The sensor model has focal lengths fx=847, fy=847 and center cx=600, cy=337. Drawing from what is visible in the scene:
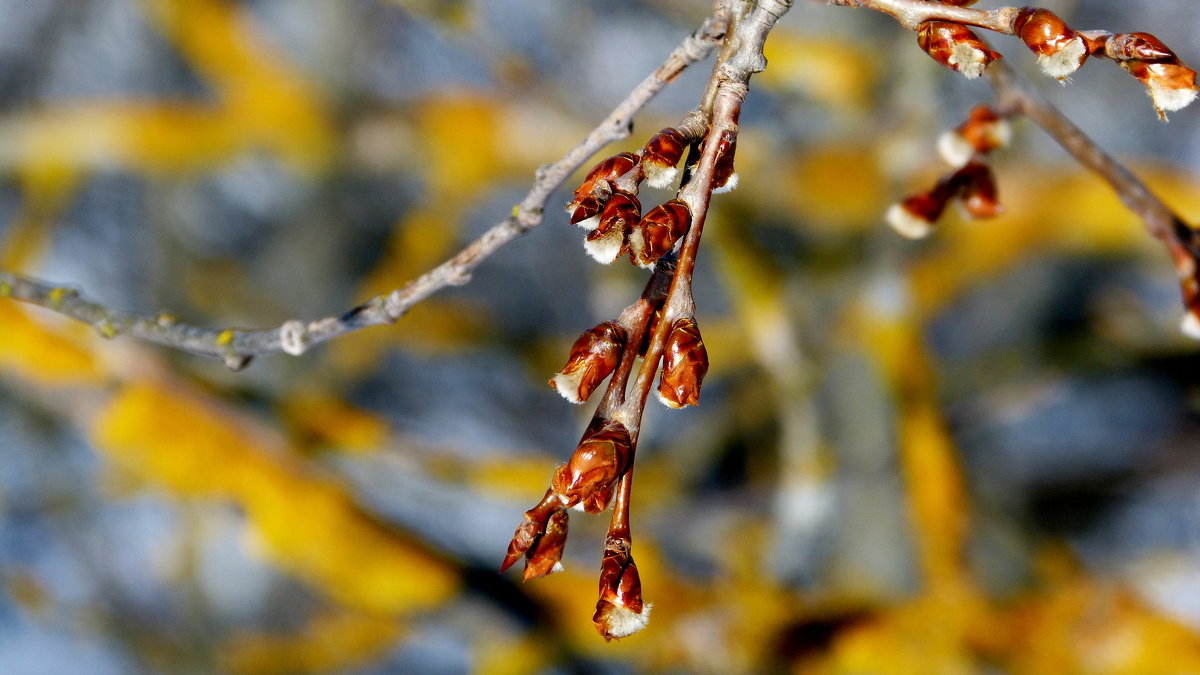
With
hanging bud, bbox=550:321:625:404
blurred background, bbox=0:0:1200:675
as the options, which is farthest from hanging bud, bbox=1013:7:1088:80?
blurred background, bbox=0:0:1200:675

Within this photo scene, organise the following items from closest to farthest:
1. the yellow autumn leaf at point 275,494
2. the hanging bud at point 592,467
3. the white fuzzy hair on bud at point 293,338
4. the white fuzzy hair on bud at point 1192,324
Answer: the hanging bud at point 592,467 → the white fuzzy hair on bud at point 293,338 → the white fuzzy hair on bud at point 1192,324 → the yellow autumn leaf at point 275,494

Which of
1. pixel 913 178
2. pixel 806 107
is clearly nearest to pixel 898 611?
pixel 913 178

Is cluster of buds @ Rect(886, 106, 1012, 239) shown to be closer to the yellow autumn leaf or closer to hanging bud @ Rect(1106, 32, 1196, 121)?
Result: hanging bud @ Rect(1106, 32, 1196, 121)

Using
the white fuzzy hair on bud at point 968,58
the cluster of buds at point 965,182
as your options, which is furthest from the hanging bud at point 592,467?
the cluster of buds at point 965,182

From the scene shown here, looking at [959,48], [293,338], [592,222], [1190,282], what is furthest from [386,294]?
[1190,282]

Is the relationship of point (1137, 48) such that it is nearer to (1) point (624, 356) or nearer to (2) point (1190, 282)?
(1) point (624, 356)

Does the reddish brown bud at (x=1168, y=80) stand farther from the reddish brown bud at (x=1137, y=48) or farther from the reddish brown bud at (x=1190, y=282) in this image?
the reddish brown bud at (x=1190, y=282)

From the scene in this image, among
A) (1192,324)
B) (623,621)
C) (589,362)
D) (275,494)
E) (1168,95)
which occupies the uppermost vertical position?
(275,494)
